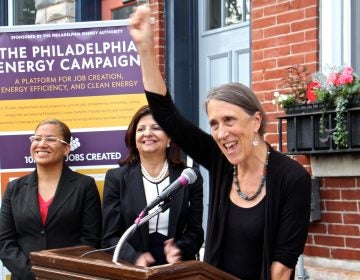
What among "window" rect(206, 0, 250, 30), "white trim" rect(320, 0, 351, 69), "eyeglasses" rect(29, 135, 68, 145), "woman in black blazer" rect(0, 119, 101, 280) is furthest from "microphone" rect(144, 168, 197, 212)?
"window" rect(206, 0, 250, 30)

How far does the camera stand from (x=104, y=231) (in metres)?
4.43

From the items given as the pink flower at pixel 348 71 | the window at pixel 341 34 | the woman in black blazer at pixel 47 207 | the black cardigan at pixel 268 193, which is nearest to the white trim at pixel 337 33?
the window at pixel 341 34

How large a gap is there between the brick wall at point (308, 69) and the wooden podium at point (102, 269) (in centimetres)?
265

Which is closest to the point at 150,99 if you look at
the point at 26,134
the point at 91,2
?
the point at 26,134

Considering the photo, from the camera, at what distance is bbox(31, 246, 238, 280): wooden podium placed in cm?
238

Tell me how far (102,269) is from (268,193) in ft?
2.86

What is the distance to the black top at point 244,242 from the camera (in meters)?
3.02

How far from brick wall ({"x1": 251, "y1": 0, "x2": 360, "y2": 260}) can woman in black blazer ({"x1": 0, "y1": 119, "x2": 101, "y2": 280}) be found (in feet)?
5.25

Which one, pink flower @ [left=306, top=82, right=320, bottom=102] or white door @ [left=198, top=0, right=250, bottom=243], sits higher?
white door @ [left=198, top=0, right=250, bottom=243]

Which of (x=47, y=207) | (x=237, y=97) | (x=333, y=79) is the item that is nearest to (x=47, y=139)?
(x=47, y=207)

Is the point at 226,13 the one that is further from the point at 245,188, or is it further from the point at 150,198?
the point at 245,188

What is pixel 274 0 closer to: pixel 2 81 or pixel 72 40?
pixel 72 40

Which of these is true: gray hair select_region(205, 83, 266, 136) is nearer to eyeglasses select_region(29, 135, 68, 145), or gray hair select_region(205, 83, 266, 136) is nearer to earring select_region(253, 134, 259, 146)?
earring select_region(253, 134, 259, 146)

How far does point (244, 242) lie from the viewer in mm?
3045
